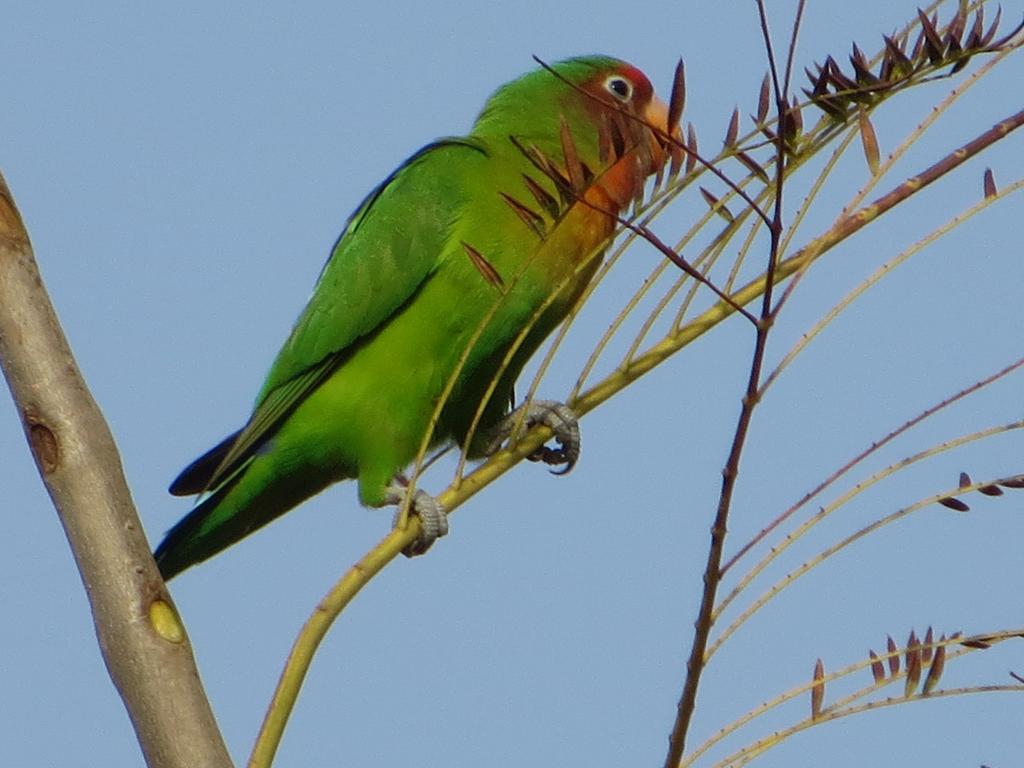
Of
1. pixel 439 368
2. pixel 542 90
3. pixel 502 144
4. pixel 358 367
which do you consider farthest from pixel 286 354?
pixel 542 90

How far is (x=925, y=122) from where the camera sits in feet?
5.12

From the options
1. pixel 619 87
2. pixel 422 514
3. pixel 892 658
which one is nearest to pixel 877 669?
pixel 892 658

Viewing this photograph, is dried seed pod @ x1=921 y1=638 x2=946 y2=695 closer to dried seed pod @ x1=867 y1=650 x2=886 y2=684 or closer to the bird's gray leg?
dried seed pod @ x1=867 y1=650 x2=886 y2=684

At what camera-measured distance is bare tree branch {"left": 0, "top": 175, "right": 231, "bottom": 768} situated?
145cm

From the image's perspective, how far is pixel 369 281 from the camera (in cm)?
384

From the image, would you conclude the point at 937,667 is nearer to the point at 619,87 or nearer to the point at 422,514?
the point at 422,514

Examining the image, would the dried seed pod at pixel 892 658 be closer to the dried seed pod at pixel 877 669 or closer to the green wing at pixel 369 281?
the dried seed pod at pixel 877 669

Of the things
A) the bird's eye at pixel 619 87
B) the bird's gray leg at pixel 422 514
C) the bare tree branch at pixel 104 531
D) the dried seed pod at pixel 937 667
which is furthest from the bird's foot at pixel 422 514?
the bird's eye at pixel 619 87

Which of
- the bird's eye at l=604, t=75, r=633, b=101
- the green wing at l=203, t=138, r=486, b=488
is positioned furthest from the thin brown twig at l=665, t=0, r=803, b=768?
the bird's eye at l=604, t=75, r=633, b=101

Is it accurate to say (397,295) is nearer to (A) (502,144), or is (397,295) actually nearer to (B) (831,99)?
(A) (502,144)

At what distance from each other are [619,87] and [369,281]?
1107 millimetres

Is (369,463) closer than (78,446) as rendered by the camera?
No

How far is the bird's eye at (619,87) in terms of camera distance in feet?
14.2

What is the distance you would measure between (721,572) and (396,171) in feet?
9.80
